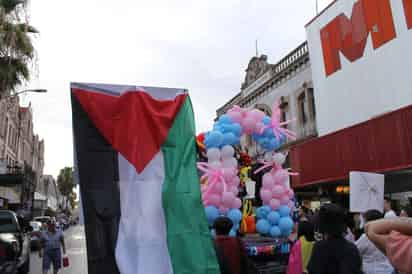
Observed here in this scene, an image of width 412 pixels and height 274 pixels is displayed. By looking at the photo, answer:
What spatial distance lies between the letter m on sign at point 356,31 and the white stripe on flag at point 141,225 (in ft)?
45.3

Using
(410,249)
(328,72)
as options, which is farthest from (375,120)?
(410,249)

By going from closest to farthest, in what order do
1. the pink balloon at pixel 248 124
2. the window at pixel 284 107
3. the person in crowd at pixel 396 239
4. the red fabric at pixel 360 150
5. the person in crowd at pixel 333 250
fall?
the person in crowd at pixel 396 239 → the person in crowd at pixel 333 250 → the pink balloon at pixel 248 124 → the red fabric at pixel 360 150 → the window at pixel 284 107

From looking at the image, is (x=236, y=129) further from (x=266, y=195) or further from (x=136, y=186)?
(x=136, y=186)

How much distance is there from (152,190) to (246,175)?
18.0 feet

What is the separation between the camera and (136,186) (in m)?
4.12

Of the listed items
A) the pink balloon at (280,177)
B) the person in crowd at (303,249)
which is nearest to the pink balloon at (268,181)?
the pink balloon at (280,177)

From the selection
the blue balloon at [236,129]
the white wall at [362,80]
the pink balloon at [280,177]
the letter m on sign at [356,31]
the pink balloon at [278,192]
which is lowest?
the pink balloon at [278,192]

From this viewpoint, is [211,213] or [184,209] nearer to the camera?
[184,209]

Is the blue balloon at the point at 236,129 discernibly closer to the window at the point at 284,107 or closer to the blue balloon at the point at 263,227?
the blue balloon at the point at 263,227

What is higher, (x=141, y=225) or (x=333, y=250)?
(x=141, y=225)

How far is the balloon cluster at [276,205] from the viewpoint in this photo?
8.20m

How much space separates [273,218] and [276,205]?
292mm

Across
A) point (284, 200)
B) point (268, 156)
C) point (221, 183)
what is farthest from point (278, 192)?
point (221, 183)

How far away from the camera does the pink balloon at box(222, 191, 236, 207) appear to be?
784cm
